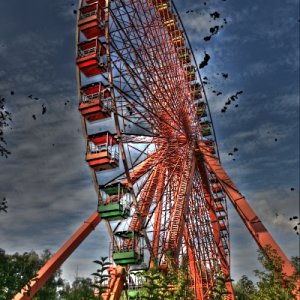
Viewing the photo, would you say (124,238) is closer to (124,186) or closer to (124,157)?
(124,186)

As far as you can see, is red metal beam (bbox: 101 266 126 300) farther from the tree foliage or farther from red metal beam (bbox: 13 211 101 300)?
the tree foliage

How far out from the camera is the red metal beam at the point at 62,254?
16.5m

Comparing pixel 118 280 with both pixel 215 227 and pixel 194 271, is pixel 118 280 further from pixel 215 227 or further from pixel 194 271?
pixel 215 227

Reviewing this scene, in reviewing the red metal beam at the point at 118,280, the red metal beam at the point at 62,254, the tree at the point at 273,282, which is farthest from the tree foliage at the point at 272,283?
the red metal beam at the point at 62,254

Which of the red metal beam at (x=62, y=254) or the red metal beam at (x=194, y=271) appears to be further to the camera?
the red metal beam at (x=194, y=271)

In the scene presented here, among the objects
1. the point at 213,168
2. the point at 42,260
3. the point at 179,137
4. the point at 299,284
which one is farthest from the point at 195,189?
the point at 42,260

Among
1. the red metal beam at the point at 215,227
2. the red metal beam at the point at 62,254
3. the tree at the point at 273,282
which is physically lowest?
the tree at the point at 273,282

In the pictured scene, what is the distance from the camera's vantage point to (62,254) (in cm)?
1811

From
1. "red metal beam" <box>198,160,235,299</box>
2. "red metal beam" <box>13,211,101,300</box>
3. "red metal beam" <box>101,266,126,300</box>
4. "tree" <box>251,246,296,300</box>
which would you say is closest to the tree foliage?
"tree" <box>251,246,296,300</box>

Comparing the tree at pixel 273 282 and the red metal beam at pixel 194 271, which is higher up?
the red metal beam at pixel 194 271

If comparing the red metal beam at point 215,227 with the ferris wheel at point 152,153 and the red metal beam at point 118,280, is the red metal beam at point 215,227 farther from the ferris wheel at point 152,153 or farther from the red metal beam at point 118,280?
the red metal beam at point 118,280

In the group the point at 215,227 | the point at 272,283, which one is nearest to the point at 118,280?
the point at 272,283

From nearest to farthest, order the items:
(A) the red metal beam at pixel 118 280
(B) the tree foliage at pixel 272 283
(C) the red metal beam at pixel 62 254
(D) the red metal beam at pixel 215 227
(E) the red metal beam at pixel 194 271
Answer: (B) the tree foliage at pixel 272 283 → (C) the red metal beam at pixel 62 254 → (A) the red metal beam at pixel 118 280 → (E) the red metal beam at pixel 194 271 → (D) the red metal beam at pixel 215 227

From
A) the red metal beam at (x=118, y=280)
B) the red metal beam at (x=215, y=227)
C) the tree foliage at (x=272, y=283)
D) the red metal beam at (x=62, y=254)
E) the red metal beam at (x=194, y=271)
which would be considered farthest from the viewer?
the red metal beam at (x=215, y=227)
